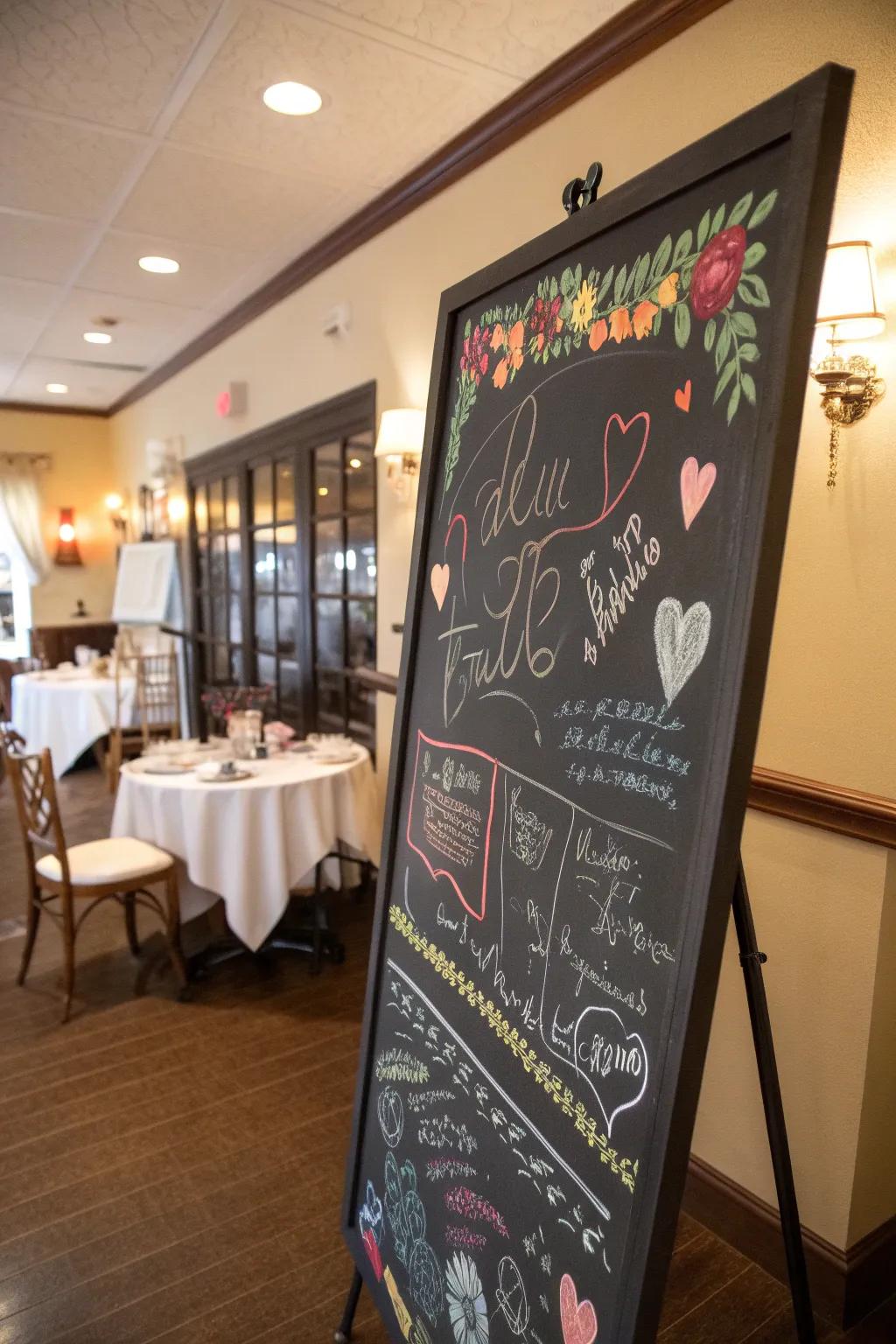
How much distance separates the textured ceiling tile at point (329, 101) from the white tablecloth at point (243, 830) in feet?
7.20

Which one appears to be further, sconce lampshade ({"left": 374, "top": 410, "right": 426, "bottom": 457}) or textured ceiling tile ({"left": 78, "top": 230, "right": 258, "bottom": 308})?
textured ceiling tile ({"left": 78, "top": 230, "right": 258, "bottom": 308})

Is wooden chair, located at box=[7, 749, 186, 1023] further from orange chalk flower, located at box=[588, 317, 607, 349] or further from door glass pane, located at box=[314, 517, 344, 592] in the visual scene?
orange chalk flower, located at box=[588, 317, 607, 349]

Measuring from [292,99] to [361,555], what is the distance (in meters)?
1.82

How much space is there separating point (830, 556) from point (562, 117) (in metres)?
1.65

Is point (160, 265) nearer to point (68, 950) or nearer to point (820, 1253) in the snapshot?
point (68, 950)

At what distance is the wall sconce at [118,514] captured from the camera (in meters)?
7.74

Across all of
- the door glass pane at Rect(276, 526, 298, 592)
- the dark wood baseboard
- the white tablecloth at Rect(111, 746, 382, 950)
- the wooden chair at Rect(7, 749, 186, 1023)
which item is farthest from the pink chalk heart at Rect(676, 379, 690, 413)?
the door glass pane at Rect(276, 526, 298, 592)

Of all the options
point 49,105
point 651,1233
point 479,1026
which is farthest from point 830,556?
point 49,105

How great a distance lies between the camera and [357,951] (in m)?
3.52

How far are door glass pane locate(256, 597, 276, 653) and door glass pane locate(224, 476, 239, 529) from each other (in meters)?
0.63

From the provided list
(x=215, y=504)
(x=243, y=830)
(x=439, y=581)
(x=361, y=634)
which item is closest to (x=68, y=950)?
(x=243, y=830)

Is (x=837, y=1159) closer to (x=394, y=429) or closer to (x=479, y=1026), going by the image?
(x=479, y=1026)

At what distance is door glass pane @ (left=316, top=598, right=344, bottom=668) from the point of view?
4273mm

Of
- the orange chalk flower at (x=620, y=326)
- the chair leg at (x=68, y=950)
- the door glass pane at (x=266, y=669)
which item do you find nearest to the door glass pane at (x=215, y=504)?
the door glass pane at (x=266, y=669)
